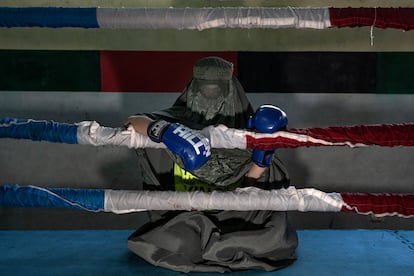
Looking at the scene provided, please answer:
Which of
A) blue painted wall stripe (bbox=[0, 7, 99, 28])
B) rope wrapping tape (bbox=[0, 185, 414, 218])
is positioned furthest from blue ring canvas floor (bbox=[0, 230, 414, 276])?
blue painted wall stripe (bbox=[0, 7, 99, 28])

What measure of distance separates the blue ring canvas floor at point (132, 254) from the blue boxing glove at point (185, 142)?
0.45 meters

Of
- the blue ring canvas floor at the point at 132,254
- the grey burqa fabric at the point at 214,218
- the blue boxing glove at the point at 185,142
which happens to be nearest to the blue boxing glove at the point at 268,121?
the blue boxing glove at the point at 185,142

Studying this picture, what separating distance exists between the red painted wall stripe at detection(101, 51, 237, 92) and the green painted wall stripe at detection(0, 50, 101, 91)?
60 mm

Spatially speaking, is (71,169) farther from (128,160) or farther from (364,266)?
(364,266)

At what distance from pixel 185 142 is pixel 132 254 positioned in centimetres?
61

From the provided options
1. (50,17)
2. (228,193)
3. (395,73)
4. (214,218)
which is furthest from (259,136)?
(395,73)

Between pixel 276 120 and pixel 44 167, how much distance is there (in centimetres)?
169

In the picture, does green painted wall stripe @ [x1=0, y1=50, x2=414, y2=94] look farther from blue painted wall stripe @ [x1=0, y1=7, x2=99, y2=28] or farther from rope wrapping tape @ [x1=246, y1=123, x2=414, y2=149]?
rope wrapping tape @ [x1=246, y1=123, x2=414, y2=149]

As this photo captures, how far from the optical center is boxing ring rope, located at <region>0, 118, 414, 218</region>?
1290 millimetres

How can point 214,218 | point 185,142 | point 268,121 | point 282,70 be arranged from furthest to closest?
point 282,70 → point 214,218 → point 268,121 → point 185,142

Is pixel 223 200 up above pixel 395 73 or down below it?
below

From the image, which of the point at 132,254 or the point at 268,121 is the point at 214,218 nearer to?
the point at 132,254

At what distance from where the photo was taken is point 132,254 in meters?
1.69

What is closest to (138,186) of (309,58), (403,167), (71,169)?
(71,169)
